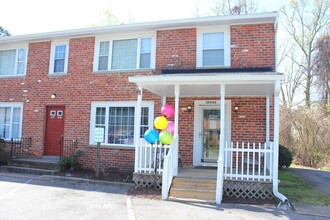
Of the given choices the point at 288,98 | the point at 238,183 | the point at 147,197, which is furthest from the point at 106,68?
the point at 288,98

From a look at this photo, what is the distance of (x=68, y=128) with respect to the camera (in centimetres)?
1084

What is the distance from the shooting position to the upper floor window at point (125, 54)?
10336mm

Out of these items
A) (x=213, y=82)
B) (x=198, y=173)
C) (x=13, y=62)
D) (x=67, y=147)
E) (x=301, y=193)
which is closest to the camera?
(x=213, y=82)

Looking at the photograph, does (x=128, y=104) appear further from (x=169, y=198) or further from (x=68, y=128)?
(x=169, y=198)

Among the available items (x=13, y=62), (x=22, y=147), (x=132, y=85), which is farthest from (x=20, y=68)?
(x=132, y=85)

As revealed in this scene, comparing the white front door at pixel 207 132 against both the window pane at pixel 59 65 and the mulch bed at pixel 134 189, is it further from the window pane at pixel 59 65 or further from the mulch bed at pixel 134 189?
the window pane at pixel 59 65

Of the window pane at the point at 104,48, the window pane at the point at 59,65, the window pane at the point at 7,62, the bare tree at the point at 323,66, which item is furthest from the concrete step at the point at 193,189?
the bare tree at the point at 323,66

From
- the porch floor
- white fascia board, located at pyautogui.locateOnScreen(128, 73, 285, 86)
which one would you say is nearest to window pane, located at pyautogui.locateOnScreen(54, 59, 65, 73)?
white fascia board, located at pyautogui.locateOnScreen(128, 73, 285, 86)

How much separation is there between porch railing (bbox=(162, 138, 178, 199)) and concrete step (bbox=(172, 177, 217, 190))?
0.19 m

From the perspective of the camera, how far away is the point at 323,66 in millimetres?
20609

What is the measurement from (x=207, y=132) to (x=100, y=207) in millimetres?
4822

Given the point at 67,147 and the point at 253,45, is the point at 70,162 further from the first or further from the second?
the point at 253,45

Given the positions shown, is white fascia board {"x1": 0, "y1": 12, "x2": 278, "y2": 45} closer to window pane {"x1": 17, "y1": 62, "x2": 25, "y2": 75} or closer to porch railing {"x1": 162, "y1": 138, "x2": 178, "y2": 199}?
window pane {"x1": 17, "y1": 62, "x2": 25, "y2": 75}

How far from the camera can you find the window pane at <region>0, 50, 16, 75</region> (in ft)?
40.2
